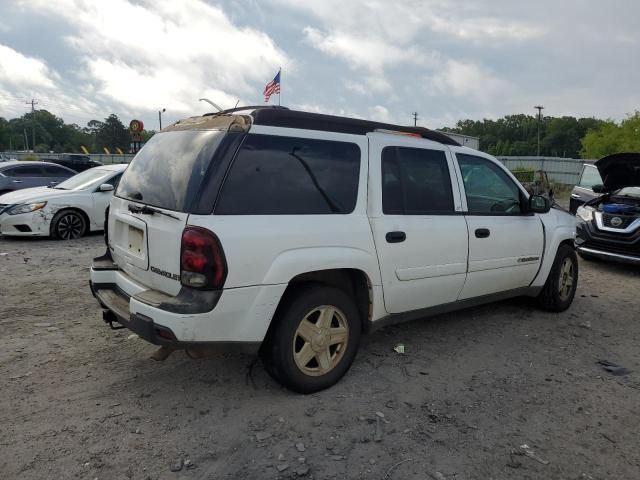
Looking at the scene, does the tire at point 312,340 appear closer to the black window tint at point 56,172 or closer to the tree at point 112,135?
the black window tint at point 56,172

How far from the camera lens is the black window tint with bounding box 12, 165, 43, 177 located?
12695 millimetres

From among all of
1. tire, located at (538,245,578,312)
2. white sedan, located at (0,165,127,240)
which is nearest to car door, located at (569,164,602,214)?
tire, located at (538,245,578,312)

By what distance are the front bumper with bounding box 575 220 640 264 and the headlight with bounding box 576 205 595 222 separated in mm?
85

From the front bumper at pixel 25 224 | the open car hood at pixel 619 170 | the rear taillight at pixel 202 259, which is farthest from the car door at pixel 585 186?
the front bumper at pixel 25 224

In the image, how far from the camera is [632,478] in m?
2.59

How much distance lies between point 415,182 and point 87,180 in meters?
7.91

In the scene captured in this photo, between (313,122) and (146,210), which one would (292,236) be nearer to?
(313,122)

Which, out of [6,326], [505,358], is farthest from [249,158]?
[6,326]

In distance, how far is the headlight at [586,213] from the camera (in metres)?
8.01

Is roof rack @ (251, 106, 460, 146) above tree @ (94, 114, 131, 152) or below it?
below

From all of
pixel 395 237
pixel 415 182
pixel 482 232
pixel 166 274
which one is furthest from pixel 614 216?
pixel 166 274

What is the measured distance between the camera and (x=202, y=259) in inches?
109

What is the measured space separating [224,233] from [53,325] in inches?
110

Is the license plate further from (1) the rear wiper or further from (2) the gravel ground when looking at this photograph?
(2) the gravel ground
